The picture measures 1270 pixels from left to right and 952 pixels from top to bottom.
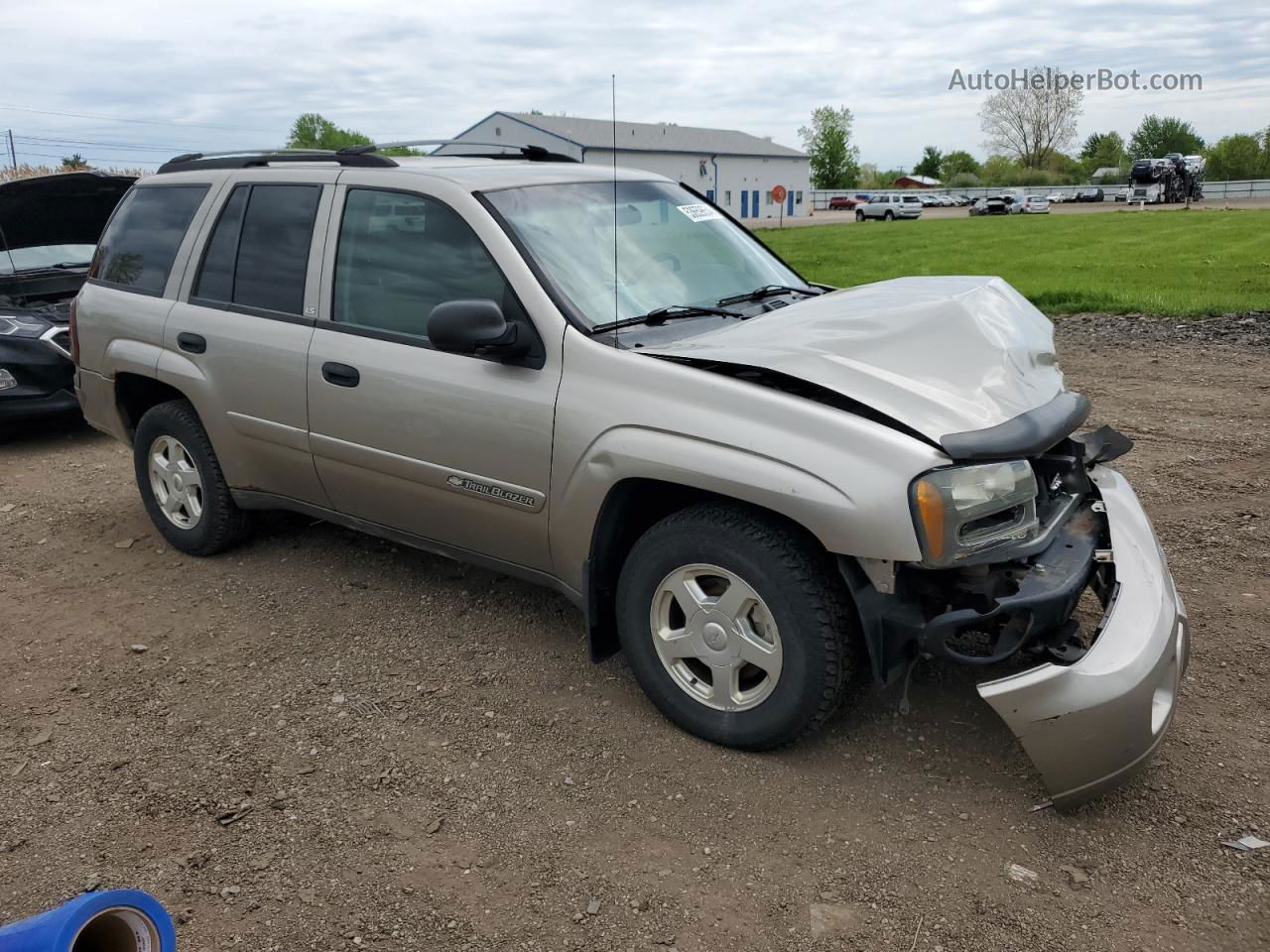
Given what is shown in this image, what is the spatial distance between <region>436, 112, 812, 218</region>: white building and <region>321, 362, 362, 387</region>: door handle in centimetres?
5203

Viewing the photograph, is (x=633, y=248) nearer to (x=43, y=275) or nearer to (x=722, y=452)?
(x=722, y=452)

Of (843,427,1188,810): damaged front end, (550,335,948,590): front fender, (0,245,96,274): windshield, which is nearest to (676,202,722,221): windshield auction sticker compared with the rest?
(550,335,948,590): front fender

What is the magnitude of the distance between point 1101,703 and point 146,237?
471 centimetres

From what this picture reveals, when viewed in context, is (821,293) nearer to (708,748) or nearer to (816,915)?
Answer: (708,748)

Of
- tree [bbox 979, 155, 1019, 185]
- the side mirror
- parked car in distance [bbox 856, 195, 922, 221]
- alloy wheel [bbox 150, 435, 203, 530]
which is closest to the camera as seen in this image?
the side mirror

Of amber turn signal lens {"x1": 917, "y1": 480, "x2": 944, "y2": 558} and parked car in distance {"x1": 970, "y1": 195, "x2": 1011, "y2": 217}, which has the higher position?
parked car in distance {"x1": 970, "y1": 195, "x2": 1011, "y2": 217}

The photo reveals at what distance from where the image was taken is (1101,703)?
2.62 meters

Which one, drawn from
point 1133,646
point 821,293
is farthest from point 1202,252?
point 1133,646

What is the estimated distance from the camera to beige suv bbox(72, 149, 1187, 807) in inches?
109

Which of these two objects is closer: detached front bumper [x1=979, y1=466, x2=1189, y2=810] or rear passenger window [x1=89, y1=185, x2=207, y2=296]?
detached front bumper [x1=979, y1=466, x2=1189, y2=810]

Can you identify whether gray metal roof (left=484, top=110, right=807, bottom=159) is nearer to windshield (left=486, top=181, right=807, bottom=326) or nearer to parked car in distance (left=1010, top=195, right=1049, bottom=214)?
parked car in distance (left=1010, top=195, right=1049, bottom=214)

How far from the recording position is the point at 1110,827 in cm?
284

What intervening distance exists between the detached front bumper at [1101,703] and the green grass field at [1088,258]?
373 inches

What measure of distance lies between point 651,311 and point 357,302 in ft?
4.02
